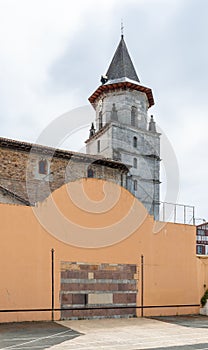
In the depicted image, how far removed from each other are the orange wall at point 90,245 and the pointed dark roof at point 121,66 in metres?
29.6

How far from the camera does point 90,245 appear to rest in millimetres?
15656

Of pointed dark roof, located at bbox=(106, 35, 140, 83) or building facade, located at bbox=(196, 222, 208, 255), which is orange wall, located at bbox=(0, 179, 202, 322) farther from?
building facade, located at bbox=(196, 222, 208, 255)

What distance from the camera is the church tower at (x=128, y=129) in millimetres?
41594

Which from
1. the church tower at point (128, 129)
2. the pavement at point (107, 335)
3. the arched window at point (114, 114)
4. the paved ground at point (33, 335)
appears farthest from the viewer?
the arched window at point (114, 114)

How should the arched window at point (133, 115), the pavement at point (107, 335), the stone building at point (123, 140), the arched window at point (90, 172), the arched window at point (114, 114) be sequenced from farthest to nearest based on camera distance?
the arched window at point (133, 115), the arched window at point (114, 114), the stone building at point (123, 140), the arched window at point (90, 172), the pavement at point (107, 335)

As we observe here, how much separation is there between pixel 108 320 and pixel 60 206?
446 cm

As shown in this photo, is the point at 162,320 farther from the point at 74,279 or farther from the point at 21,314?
the point at 21,314

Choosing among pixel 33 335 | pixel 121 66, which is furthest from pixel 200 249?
pixel 33 335

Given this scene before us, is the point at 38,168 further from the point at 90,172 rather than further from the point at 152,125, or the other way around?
the point at 152,125

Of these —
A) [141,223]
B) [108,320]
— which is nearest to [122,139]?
[141,223]

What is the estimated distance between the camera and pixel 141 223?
55.7 feet

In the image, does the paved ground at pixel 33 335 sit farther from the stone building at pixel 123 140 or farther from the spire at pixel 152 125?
the spire at pixel 152 125

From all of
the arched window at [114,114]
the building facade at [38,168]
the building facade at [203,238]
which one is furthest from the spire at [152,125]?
the building facade at [203,238]

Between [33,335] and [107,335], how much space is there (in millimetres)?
2052
